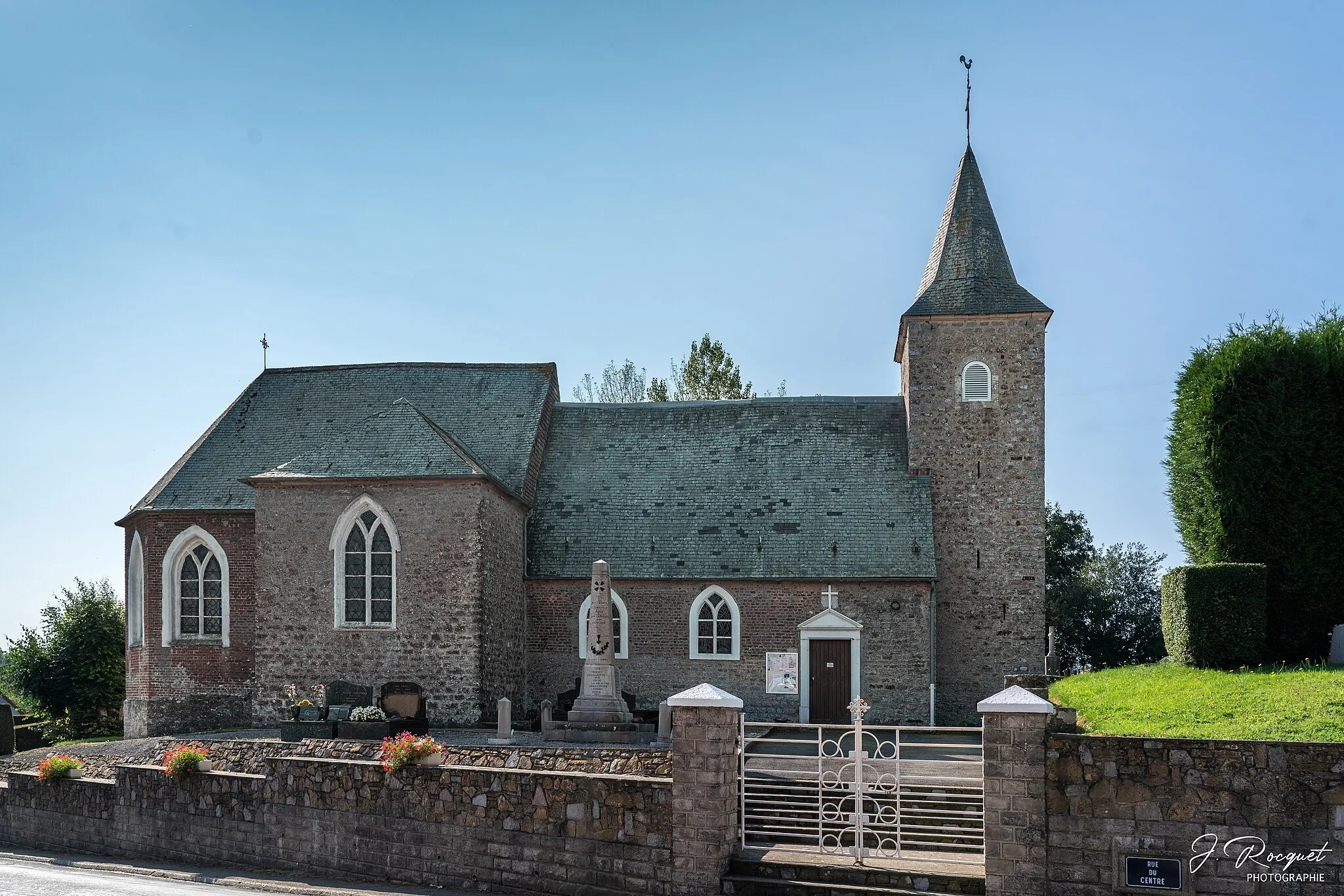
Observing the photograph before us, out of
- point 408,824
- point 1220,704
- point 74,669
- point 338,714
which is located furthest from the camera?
point 74,669

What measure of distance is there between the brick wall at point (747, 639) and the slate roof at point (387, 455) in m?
4.27

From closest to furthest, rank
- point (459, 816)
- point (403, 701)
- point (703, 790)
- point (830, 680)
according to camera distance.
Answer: point (703, 790), point (459, 816), point (403, 701), point (830, 680)

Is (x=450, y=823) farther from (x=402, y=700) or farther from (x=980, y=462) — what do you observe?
(x=980, y=462)

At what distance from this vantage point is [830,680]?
2388 cm

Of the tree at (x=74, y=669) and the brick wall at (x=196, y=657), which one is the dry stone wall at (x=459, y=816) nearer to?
the brick wall at (x=196, y=657)

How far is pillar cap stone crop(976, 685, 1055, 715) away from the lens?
1047cm

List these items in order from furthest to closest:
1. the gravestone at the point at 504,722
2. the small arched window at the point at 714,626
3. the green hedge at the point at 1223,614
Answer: the small arched window at the point at 714,626, the gravestone at the point at 504,722, the green hedge at the point at 1223,614

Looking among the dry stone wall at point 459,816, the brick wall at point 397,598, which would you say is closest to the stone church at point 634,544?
the brick wall at point 397,598

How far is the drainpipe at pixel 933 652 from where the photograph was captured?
2350 cm

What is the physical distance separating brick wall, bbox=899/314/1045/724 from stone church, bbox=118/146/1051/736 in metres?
0.05

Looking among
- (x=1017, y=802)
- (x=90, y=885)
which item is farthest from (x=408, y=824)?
(x=1017, y=802)

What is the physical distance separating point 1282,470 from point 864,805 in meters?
12.8

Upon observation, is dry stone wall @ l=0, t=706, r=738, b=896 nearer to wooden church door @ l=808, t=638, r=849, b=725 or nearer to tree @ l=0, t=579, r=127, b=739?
wooden church door @ l=808, t=638, r=849, b=725

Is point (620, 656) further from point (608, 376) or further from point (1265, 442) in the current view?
point (608, 376)
